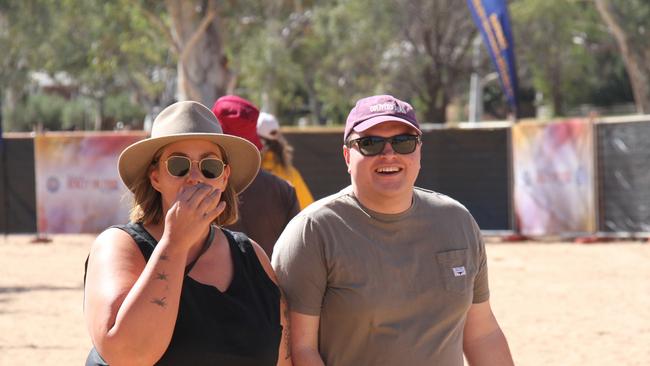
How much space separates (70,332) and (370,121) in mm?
7221

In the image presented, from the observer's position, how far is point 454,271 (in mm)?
3396

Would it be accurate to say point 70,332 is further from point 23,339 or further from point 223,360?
point 223,360

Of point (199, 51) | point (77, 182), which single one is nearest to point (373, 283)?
point (77, 182)

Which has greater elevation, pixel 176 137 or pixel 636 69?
pixel 636 69

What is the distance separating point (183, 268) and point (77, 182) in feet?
56.7

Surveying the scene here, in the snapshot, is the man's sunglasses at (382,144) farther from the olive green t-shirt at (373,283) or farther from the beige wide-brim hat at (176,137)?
the beige wide-brim hat at (176,137)

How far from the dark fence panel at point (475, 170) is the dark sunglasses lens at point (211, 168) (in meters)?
15.6

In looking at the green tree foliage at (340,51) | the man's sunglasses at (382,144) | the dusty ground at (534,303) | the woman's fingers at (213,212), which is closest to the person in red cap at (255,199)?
the man's sunglasses at (382,144)

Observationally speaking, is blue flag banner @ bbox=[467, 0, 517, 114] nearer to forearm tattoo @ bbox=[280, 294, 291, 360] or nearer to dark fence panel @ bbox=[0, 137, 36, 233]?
dark fence panel @ bbox=[0, 137, 36, 233]

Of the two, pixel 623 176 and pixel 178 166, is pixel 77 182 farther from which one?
pixel 178 166

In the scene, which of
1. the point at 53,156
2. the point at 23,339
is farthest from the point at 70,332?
the point at 53,156

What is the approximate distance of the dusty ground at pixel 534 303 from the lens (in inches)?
348

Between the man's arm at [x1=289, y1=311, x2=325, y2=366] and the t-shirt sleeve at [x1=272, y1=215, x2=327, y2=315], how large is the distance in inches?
0.9

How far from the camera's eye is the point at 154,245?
2.89 meters
